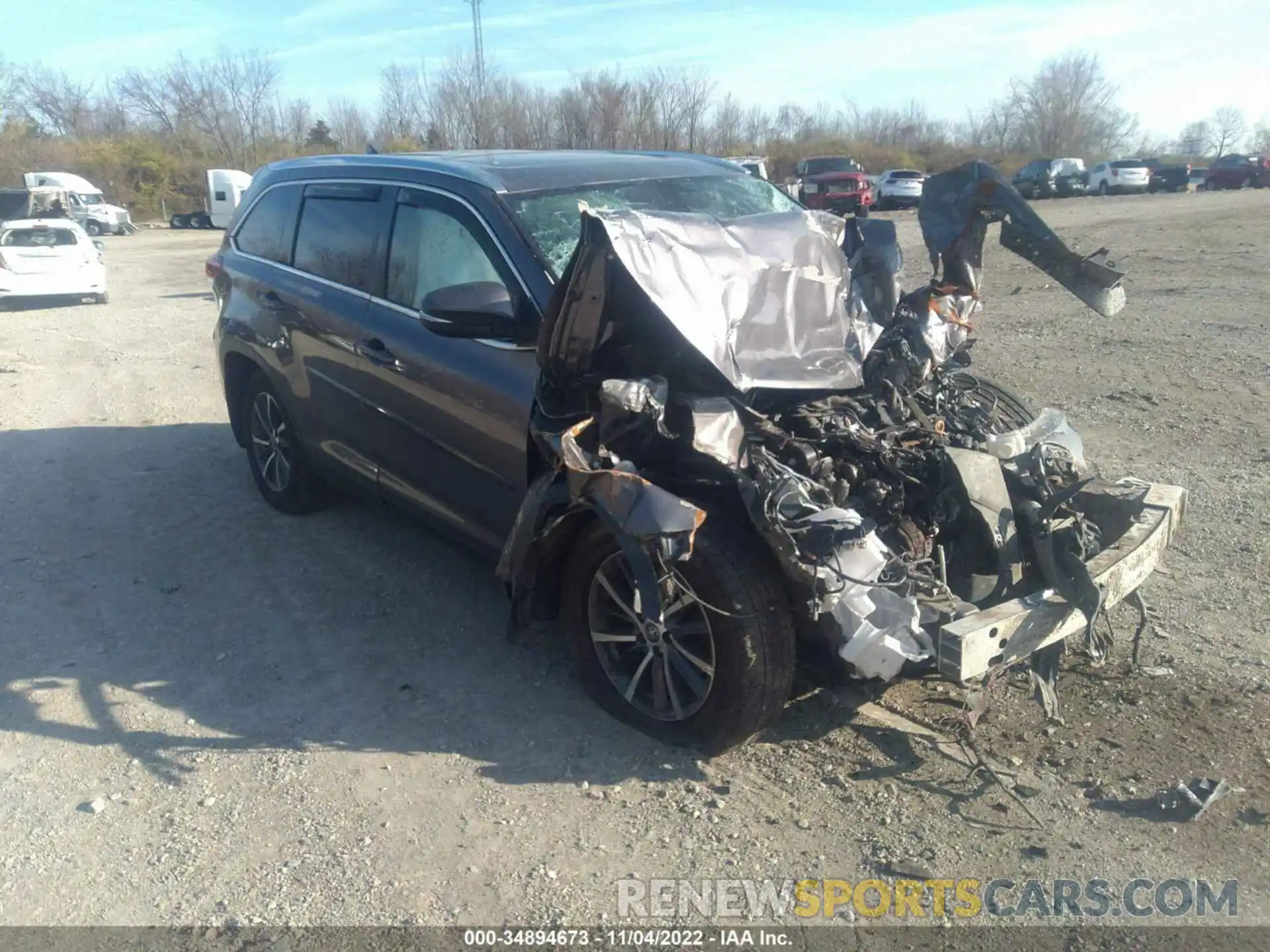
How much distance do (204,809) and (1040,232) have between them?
13.5 ft

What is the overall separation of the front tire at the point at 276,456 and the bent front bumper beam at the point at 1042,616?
3968 mm

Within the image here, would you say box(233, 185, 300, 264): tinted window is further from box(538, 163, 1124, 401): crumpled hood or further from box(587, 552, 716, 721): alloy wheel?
box(587, 552, 716, 721): alloy wheel

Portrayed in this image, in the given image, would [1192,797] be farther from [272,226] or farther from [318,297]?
[272,226]

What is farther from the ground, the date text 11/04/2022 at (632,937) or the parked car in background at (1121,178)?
the date text 11/04/2022 at (632,937)

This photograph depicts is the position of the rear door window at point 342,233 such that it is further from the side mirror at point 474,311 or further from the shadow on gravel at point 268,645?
the shadow on gravel at point 268,645

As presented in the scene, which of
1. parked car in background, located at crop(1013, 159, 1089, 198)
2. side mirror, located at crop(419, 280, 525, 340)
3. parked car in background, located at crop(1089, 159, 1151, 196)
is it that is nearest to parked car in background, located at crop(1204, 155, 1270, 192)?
parked car in background, located at crop(1089, 159, 1151, 196)

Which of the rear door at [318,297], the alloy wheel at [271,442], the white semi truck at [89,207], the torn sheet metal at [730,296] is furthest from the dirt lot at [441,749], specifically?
the white semi truck at [89,207]

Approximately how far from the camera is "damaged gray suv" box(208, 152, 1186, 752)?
134 inches

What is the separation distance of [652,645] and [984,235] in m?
2.60

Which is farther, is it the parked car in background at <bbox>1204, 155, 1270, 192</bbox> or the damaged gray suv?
the parked car in background at <bbox>1204, 155, 1270, 192</bbox>

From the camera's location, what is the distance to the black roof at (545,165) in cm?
456

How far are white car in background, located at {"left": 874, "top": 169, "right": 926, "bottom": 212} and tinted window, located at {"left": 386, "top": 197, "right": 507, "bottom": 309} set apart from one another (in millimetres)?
35835

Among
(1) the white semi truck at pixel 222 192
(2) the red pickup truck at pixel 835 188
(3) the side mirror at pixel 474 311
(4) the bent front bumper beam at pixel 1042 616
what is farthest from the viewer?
(1) the white semi truck at pixel 222 192

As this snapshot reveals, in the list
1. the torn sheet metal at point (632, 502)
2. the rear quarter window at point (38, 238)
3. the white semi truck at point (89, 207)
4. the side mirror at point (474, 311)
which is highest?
the side mirror at point (474, 311)
